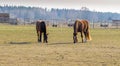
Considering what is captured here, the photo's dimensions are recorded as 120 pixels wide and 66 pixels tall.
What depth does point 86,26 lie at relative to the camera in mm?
33156

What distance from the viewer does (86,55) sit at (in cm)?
2138

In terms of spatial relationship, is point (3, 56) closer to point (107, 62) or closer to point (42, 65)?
point (42, 65)

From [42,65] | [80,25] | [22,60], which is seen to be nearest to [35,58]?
[22,60]

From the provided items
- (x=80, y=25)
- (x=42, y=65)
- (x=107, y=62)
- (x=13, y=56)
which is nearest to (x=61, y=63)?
(x=42, y=65)

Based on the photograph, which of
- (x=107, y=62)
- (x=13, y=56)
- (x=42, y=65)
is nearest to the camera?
(x=42, y=65)

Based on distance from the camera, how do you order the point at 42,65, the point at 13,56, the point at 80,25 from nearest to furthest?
the point at 42,65
the point at 13,56
the point at 80,25

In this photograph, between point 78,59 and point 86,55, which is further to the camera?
point 86,55

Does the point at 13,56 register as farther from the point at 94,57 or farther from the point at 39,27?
the point at 39,27

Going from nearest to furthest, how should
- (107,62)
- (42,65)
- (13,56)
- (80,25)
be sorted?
(42,65) < (107,62) < (13,56) < (80,25)

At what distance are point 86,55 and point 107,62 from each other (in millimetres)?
3015

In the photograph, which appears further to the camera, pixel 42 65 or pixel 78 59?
pixel 78 59

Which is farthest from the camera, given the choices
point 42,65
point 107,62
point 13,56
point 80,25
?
point 80,25

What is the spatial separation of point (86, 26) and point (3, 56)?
45.5 ft

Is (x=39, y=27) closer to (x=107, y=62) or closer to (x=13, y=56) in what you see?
(x=13, y=56)
